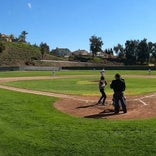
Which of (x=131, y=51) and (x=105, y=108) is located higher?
(x=131, y=51)

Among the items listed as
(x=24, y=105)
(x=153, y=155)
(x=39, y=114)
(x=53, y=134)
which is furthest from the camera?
(x=24, y=105)

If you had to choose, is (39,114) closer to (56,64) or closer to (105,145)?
(105,145)

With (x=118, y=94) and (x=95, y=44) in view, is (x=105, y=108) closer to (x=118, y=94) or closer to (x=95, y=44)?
(x=118, y=94)

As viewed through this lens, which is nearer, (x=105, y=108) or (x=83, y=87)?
(x=105, y=108)

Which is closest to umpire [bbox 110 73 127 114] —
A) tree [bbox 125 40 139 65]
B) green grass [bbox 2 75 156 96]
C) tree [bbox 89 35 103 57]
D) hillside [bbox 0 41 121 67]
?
green grass [bbox 2 75 156 96]

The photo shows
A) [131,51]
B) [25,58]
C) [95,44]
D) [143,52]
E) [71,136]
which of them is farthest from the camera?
[95,44]

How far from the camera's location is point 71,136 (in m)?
12.4

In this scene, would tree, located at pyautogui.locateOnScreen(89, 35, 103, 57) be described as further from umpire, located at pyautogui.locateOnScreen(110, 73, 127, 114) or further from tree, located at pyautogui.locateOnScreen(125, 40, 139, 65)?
umpire, located at pyautogui.locateOnScreen(110, 73, 127, 114)

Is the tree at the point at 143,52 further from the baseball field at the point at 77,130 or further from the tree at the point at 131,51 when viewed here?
the baseball field at the point at 77,130

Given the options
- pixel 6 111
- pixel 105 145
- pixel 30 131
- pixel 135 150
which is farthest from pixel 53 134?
pixel 6 111

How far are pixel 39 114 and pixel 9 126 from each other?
2.03m

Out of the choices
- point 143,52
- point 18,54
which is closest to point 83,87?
point 18,54

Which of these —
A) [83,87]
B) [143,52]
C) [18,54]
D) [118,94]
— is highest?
[143,52]

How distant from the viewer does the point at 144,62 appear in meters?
134
